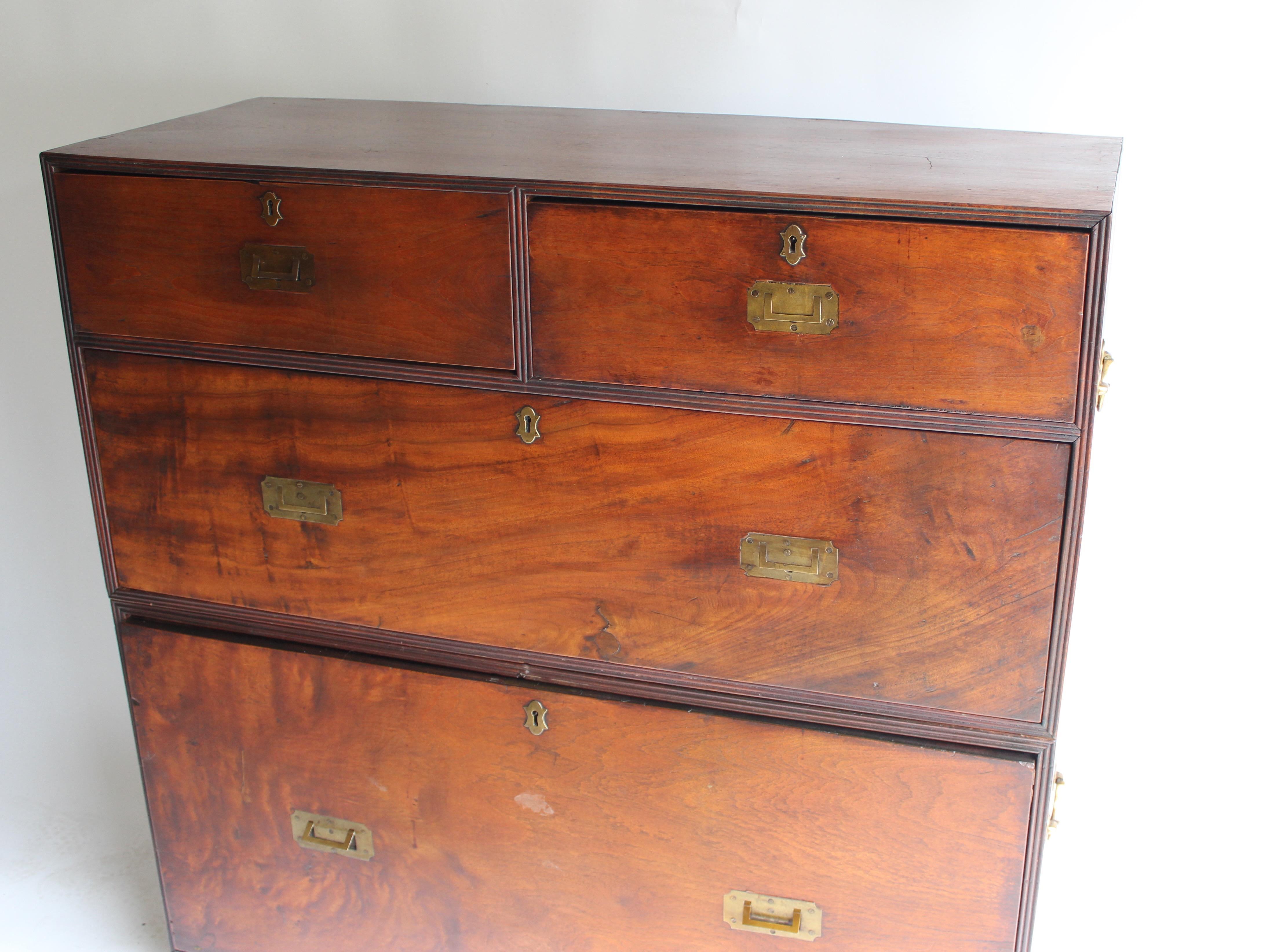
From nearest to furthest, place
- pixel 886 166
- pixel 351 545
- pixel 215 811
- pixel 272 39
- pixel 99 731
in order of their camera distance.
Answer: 1. pixel 886 166
2. pixel 351 545
3. pixel 215 811
4. pixel 272 39
5. pixel 99 731

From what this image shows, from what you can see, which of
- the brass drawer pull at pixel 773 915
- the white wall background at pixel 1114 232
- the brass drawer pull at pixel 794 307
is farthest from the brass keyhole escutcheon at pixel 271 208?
the brass drawer pull at pixel 773 915

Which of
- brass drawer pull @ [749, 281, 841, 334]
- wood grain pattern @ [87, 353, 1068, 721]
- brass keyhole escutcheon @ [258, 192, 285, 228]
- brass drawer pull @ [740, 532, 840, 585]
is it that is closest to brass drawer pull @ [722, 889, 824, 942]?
wood grain pattern @ [87, 353, 1068, 721]

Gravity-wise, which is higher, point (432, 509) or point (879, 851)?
point (432, 509)

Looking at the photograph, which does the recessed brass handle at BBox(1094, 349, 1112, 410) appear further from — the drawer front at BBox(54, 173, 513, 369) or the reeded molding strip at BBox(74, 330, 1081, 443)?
the drawer front at BBox(54, 173, 513, 369)

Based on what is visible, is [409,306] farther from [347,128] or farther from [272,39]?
[272,39]

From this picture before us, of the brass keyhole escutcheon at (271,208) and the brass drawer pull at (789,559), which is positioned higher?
the brass keyhole escutcheon at (271,208)

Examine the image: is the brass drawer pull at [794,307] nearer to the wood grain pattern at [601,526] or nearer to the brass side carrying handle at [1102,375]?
the wood grain pattern at [601,526]

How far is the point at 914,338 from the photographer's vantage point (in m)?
1.22

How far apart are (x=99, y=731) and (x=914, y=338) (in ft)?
6.21

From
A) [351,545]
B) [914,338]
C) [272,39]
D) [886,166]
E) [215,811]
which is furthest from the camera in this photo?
[272,39]

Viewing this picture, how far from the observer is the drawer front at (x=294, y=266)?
132 centimetres

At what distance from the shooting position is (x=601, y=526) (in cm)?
139

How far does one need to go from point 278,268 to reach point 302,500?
28 centimetres

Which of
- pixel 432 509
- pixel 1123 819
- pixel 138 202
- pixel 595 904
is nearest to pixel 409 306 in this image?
pixel 432 509
